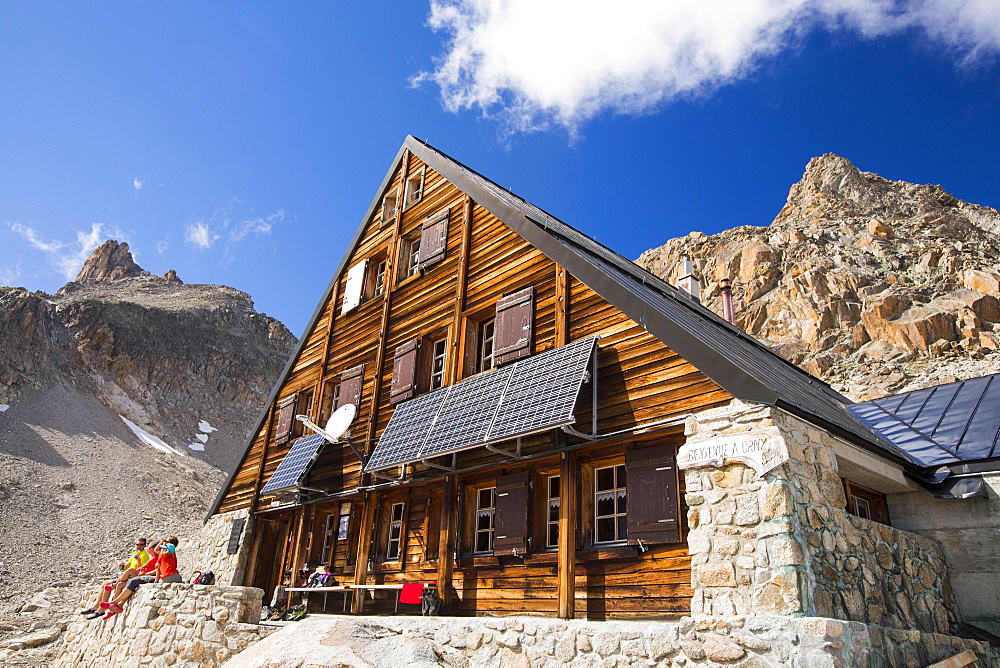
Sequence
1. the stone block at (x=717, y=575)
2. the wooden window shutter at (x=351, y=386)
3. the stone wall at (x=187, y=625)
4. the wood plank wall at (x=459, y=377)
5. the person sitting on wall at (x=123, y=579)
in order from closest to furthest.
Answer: the stone block at (x=717, y=575)
the wood plank wall at (x=459, y=377)
the stone wall at (x=187, y=625)
the person sitting on wall at (x=123, y=579)
the wooden window shutter at (x=351, y=386)

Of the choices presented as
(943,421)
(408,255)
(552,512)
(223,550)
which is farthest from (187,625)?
(943,421)

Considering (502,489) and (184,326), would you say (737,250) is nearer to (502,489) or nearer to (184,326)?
(502,489)

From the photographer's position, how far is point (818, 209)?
57.2m

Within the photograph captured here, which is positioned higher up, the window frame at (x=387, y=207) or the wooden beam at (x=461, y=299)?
the window frame at (x=387, y=207)

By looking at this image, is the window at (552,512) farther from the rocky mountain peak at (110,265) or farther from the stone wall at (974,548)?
the rocky mountain peak at (110,265)

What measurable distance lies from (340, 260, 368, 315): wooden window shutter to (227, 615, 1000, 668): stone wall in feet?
27.1

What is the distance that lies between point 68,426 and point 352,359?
40.8 metres

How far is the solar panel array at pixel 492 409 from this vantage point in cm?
855

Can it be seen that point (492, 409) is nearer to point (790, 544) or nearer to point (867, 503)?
point (790, 544)

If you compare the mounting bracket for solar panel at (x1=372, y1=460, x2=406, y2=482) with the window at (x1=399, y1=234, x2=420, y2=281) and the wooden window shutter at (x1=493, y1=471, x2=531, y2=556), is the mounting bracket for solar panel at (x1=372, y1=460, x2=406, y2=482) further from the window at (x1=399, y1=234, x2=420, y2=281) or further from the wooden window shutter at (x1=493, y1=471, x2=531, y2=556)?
the window at (x1=399, y1=234, x2=420, y2=281)

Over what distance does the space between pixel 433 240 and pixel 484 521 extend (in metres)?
6.52

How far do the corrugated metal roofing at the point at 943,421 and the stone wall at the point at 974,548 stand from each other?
60 cm

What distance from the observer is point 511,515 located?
30.9ft

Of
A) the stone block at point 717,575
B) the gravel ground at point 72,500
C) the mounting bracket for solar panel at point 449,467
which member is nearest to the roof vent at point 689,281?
the mounting bracket for solar panel at point 449,467
